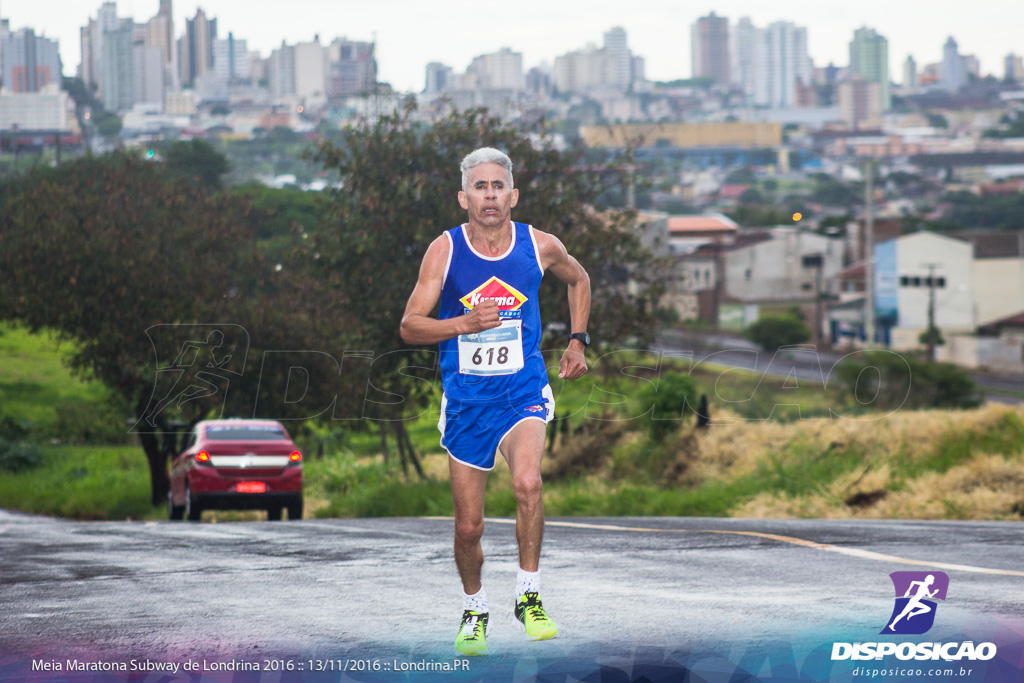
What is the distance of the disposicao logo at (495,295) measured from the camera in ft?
18.0

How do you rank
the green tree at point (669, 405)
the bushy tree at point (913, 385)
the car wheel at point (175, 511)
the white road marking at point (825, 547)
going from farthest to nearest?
the bushy tree at point (913, 385) → the green tree at point (669, 405) → the car wheel at point (175, 511) → the white road marking at point (825, 547)

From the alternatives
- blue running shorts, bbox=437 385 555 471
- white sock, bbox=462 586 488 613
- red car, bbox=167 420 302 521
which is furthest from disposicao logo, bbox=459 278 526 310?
red car, bbox=167 420 302 521

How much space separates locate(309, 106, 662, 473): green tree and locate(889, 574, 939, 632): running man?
46.2ft

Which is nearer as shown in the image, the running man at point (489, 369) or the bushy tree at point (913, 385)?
the running man at point (489, 369)

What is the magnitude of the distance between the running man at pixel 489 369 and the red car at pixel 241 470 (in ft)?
39.9

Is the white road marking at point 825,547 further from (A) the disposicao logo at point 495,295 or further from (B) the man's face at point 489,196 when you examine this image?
(B) the man's face at point 489,196

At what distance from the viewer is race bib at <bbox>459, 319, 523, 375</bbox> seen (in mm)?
5508

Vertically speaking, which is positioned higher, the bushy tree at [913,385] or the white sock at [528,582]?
the white sock at [528,582]

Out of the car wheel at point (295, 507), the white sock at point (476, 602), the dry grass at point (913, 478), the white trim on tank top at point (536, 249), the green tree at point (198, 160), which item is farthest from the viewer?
the green tree at point (198, 160)

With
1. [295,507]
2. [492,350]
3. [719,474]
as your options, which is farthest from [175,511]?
[492,350]

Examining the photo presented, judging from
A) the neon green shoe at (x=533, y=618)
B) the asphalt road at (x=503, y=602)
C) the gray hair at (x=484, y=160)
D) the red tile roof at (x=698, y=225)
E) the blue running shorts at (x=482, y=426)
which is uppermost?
the red tile roof at (x=698, y=225)

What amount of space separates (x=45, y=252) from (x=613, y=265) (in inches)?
512

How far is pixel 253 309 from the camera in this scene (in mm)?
→ 29766

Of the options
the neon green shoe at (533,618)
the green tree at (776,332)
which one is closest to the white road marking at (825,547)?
the neon green shoe at (533,618)
